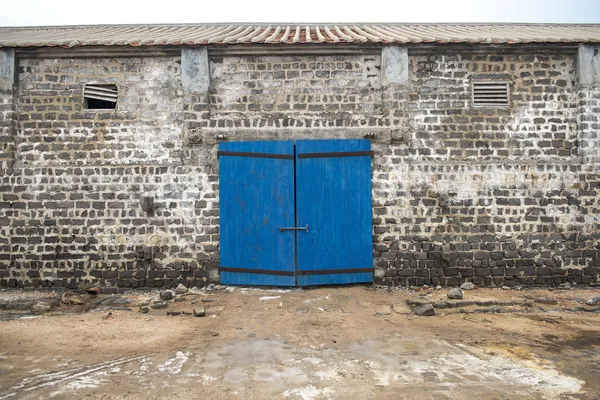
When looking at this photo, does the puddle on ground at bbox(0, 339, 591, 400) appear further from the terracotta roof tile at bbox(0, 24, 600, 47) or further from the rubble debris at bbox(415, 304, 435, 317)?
the terracotta roof tile at bbox(0, 24, 600, 47)

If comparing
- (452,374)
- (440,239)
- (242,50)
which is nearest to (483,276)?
(440,239)

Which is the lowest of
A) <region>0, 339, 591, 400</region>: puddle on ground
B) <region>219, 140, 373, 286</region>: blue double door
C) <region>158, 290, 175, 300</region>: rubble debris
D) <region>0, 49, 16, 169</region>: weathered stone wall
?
<region>0, 339, 591, 400</region>: puddle on ground

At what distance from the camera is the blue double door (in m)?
7.51

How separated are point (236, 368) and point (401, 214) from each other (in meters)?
4.18

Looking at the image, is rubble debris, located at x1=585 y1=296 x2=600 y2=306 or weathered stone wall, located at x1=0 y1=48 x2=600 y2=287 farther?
weathered stone wall, located at x1=0 y1=48 x2=600 y2=287

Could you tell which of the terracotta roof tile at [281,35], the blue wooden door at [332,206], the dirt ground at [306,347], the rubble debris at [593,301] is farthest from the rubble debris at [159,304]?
the rubble debris at [593,301]

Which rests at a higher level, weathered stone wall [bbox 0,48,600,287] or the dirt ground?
weathered stone wall [bbox 0,48,600,287]

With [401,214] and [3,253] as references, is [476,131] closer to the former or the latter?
[401,214]

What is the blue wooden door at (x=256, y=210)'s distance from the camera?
24.7ft

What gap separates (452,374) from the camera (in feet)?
13.8

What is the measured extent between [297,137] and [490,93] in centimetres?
339

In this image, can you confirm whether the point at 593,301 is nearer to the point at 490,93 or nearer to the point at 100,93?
the point at 490,93

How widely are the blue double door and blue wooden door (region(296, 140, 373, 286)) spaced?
0.05ft

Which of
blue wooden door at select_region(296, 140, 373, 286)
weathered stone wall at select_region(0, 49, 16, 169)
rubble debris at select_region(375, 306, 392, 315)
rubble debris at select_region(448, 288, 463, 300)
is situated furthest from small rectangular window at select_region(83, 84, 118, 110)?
rubble debris at select_region(448, 288, 463, 300)
